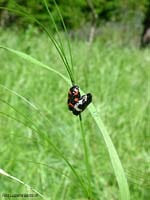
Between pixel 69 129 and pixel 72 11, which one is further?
pixel 72 11

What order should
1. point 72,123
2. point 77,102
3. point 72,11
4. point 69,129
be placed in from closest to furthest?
point 77,102, point 69,129, point 72,123, point 72,11

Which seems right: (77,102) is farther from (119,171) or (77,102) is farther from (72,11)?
(72,11)

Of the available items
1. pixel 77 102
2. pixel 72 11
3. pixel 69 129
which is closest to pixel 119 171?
pixel 77 102

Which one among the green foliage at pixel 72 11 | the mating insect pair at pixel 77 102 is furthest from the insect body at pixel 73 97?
the green foliage at pixel 72 11

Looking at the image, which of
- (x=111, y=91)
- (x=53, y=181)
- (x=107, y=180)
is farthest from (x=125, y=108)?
(x=53, y=181)

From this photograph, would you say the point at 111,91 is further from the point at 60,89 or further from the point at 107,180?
the point at 107,180

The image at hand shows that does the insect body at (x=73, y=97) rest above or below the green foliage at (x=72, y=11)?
below

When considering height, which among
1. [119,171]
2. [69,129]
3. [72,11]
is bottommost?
[119,171]

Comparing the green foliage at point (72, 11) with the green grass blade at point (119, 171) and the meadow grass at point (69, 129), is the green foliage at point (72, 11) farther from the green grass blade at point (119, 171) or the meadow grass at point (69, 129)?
the green grass blade at point (119, 171)

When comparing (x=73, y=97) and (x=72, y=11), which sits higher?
(x=72, y=11)
